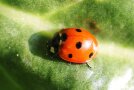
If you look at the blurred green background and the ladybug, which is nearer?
the blurred green background

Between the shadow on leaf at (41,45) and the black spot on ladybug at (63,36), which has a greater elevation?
the black spot on ladybug at (63,36)

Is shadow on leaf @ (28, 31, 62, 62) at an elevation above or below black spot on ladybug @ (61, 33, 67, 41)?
below

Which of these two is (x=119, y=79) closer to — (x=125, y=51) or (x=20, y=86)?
(x=125, y=51)

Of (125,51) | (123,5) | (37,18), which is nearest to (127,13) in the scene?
(123,5)

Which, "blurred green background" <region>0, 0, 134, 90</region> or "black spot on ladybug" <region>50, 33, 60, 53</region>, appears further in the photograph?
"black spot on ladybug" <region>50, 33, 60, 53</region>

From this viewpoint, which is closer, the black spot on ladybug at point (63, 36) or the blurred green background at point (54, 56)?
the blurred green background at point (54, 56)
